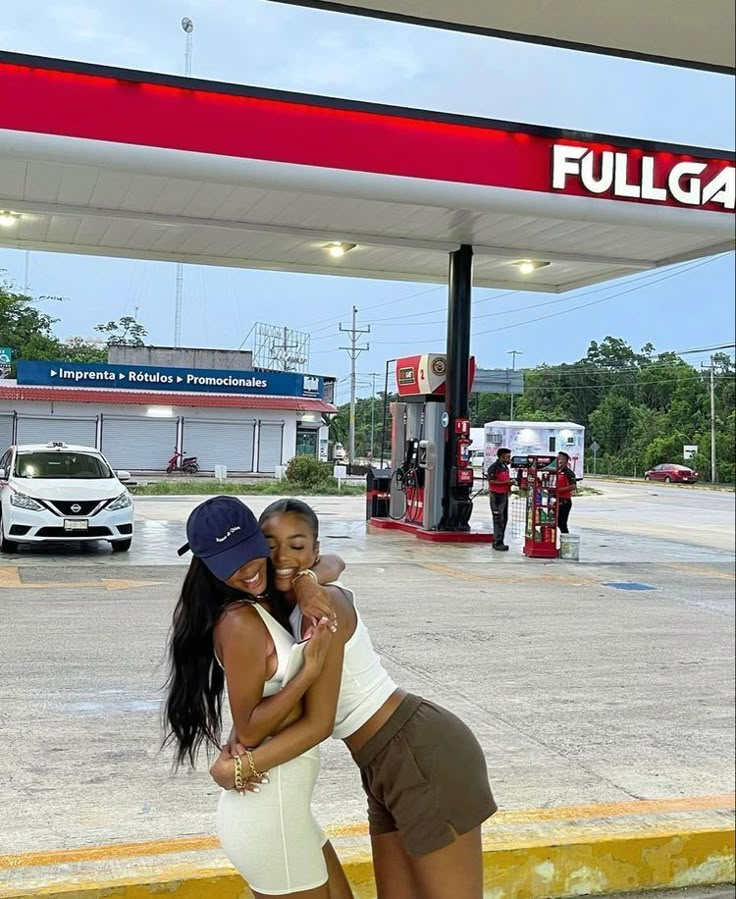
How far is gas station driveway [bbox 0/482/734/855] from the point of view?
3.19 meters

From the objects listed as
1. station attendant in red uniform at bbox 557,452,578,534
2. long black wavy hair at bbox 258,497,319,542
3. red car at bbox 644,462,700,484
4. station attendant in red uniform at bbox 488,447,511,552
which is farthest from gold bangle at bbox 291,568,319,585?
station attendant in red uniform at bbox 488,447,511,552

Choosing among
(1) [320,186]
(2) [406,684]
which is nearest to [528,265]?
(1) [320,186]

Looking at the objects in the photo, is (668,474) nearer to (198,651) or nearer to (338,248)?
(338,248)

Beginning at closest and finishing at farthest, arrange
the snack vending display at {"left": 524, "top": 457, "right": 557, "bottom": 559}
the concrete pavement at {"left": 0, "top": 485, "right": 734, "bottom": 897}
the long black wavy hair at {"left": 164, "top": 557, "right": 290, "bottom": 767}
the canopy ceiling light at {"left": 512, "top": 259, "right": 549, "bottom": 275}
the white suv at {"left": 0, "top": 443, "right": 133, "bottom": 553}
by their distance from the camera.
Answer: the long black wavy hair at {"left": 164, "top": 557, "right": 290, "bottom": 767}, the white suv at {"left": 0, "top": 443, "right": 133, "bottom": 553}, the concrete pavement at {"left": 0, "top": 485, "right": 734, "bottom": 897}, the snack vending display at {"left": 524, "top": 457, "right": 557, "bottom": 559}, the canopy ceiling light at {"left": 512, "top": 259, "right": 549, "bottom": 275}

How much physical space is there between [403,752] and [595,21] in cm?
279

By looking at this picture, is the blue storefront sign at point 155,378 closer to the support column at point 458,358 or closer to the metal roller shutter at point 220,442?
the metal roller shutter at point 220,442

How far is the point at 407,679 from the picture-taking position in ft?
15.9

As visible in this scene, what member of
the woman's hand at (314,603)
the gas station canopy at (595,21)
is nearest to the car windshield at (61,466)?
the woman's hand at (314,603)

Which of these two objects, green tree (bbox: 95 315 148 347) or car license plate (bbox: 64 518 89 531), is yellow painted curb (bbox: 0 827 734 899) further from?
green tree (bbox: 95 315 148 347)

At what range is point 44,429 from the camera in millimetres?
2842

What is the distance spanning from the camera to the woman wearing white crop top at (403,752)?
77.7 inches

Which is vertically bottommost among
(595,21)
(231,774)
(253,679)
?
(231,774)

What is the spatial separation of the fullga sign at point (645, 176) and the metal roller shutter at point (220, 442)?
1.80 m

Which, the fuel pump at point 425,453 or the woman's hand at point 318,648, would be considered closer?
the woman's hand at point 318,648
